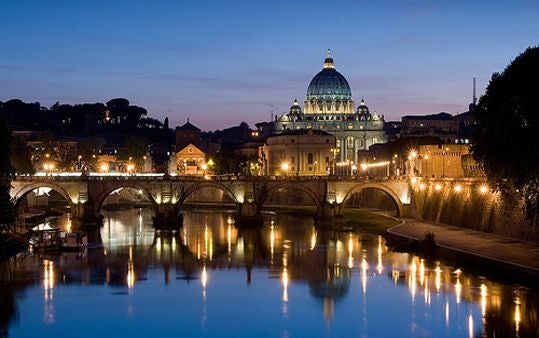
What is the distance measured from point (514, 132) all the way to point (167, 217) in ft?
137

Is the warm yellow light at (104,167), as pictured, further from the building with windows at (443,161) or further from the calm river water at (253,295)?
the calm river water at (253,295)

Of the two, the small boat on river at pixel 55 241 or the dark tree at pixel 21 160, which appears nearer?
the small boat on river at pixel 55 241

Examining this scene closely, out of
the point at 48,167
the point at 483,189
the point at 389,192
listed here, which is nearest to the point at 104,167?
the point at 48,167

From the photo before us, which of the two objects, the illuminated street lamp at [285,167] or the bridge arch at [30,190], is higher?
the illuminated street lamp at [285,167]

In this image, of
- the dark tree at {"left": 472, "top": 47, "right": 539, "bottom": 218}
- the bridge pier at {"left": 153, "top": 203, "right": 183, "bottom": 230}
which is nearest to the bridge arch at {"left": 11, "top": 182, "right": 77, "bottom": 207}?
the bridge pier at {"left": 153, "top": 203, "right": 183, "bottom": 230}

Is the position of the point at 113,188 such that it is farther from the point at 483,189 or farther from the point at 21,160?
the point at 483,189

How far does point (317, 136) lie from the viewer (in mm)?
151000

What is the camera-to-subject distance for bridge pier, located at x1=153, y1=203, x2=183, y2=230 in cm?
8388

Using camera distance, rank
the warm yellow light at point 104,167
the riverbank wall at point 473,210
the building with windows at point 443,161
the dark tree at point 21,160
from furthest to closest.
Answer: the warm yellow light at point 104,167 → the dark tree at point 21,160 → the building with windows at point 443,161 → the riverbank wall at point 473,210

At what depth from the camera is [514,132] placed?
168 feet

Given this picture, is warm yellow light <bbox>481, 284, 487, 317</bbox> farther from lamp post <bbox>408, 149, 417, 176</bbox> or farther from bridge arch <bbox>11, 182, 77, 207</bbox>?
bridge arch <bbox>11, 182, 77, 207</bbox>

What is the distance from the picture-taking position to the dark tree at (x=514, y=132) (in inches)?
1970

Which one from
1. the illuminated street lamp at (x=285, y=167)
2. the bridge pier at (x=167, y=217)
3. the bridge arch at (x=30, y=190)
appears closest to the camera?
the bridge arch at (x=30, y=190)

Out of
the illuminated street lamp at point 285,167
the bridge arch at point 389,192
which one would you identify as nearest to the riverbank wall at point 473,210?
the bridge arch at point 389,192
